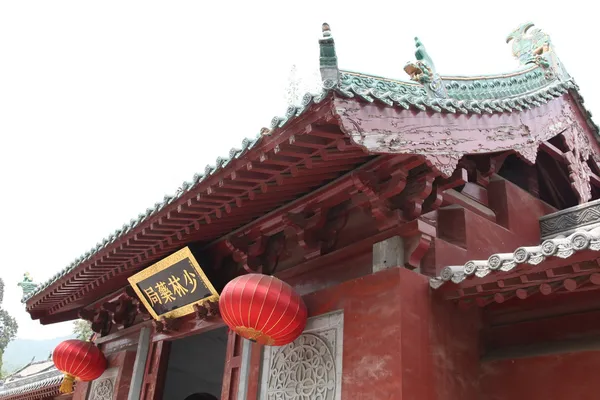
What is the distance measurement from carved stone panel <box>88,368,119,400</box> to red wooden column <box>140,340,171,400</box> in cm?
101

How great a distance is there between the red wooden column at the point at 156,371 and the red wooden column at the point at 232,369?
5.75ft

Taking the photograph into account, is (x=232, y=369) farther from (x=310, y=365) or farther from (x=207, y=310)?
(x=310, y=365)

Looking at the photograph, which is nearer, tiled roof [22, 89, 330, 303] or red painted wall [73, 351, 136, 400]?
tiled roof [22, 89, 330, 303]

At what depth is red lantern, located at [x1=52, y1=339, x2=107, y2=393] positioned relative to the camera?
8266 mm

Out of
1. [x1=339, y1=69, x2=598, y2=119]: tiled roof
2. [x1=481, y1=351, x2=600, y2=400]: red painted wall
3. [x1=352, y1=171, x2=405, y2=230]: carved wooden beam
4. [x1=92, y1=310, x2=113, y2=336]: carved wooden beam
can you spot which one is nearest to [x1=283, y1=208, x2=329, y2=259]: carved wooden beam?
[x1=352, y1=171, x2=405, y2=230]: carved wooden beam

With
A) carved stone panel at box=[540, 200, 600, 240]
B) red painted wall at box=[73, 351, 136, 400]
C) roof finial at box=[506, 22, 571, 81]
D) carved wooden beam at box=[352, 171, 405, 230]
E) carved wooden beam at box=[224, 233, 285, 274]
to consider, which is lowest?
red painted wall at box=[73, 351, 136, 400]

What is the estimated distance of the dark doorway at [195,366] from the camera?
333 inches

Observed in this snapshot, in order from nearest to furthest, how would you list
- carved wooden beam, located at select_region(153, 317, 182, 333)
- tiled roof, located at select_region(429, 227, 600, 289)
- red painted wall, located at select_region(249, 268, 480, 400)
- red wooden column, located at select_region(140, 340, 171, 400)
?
tiled roof, located at select_region(429, 227, 600, 289) → red painted wall, located at select_region(249, 268, 480, 400) → carved wooden beam, located at select_region(153, 317, 182, 333) → red wooden column, located at select_region(140, 340, 171, 400)

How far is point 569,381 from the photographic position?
421 centimetres

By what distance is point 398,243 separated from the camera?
4.82 metres

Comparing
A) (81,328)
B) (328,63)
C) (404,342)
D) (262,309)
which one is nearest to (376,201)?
(404,342)

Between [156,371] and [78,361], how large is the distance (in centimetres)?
172

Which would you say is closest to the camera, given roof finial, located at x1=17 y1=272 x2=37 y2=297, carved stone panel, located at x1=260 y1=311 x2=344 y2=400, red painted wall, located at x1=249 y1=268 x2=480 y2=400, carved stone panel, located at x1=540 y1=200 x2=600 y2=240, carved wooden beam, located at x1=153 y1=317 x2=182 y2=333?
red painted wall, located at x1=249 y1=268 x2=480 y2=400

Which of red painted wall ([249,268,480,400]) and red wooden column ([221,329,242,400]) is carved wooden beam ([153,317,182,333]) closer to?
red wooden column ([221,329,242,400])
